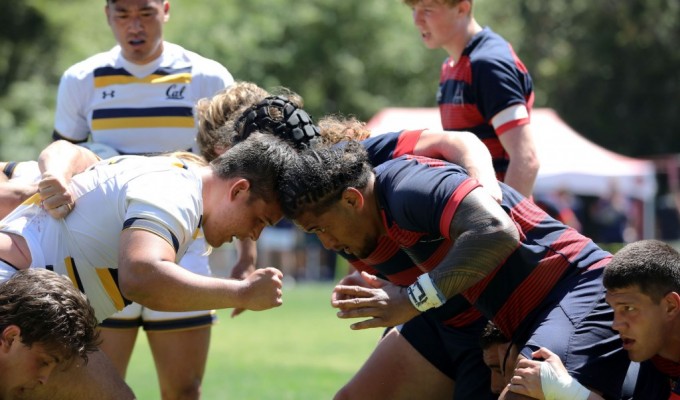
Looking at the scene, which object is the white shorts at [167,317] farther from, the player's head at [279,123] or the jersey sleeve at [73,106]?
the player's head at [279,123]

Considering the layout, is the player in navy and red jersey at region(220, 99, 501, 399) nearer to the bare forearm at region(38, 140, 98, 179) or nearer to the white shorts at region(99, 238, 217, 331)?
the bare forearm at region(38, 140, 98, 179)

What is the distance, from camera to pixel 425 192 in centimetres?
411

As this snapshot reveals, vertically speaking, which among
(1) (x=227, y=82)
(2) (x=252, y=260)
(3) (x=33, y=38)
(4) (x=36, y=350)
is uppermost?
(1) (x=227, y=82)

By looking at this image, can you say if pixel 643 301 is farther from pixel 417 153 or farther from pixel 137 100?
pixel 137 100

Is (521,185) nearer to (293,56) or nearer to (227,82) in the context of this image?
(227,82)

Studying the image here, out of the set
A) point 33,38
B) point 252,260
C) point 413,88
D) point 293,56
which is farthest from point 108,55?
point 413,88

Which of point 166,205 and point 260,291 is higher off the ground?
point 166,205

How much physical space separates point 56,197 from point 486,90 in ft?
8.50

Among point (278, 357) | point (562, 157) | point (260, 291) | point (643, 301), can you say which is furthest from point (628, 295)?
point (562, 157)

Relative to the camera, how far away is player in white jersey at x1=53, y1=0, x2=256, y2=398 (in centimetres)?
606

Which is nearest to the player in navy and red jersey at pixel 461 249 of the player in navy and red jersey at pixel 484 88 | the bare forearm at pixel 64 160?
the bare forearm at pixel 64 160

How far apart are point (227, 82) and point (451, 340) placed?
2042 millimetres

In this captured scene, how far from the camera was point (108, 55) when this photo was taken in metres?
6.29

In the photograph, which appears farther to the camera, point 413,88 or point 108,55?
point 413,88
